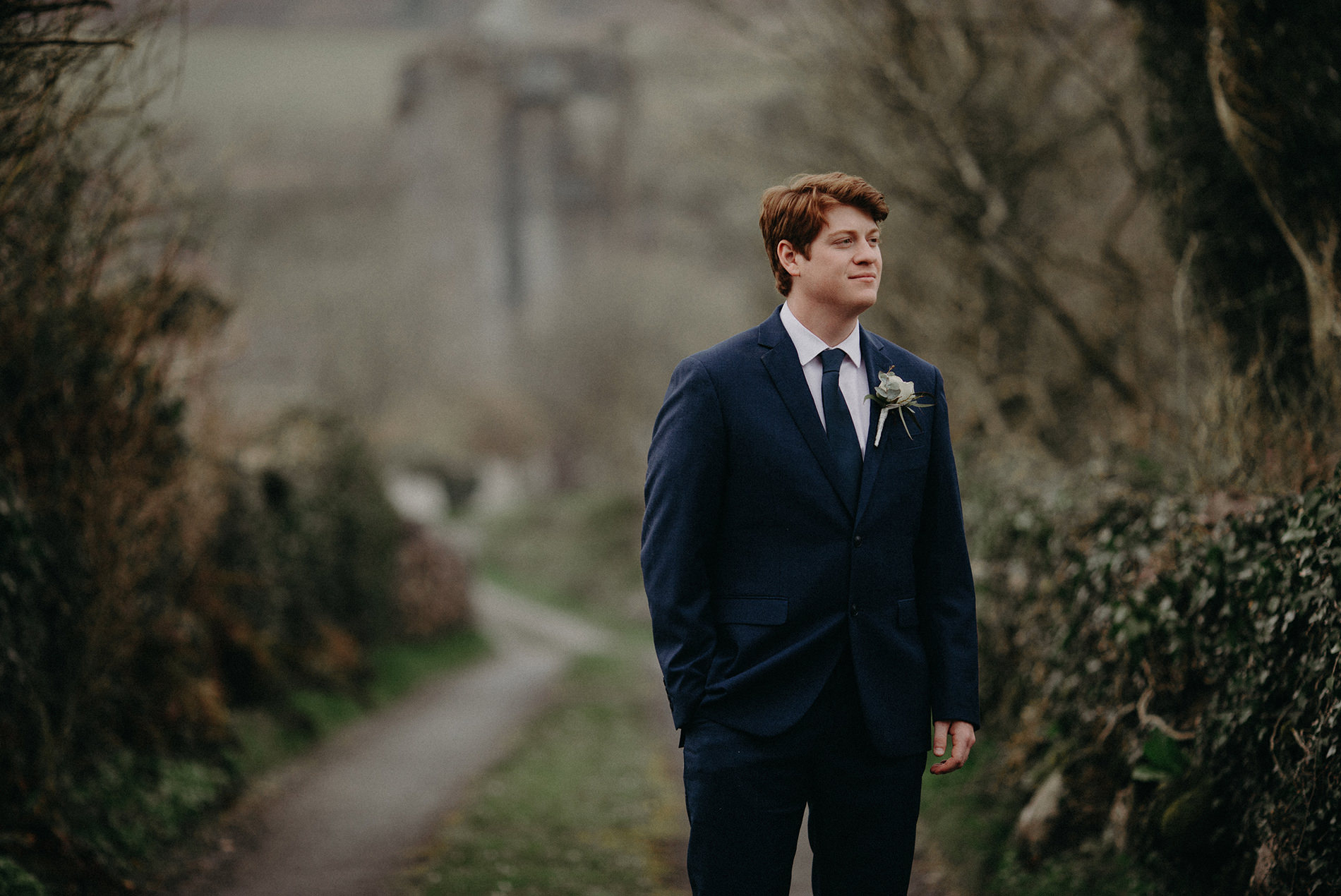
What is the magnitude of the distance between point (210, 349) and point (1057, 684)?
6.05 meters

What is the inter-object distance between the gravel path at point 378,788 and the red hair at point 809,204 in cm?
410

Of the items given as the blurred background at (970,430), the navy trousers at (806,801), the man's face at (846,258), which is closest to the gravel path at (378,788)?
the blurred background at (970,430)

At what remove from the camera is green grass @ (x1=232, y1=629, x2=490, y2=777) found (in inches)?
330

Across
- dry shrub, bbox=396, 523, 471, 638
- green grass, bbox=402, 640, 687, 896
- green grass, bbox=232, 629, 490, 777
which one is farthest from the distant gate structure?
green grass, bbox=402, 640, 687, 896

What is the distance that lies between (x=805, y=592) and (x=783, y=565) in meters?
0.08

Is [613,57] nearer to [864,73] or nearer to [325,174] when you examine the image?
[325,174]

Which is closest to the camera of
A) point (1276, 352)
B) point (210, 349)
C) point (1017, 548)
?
point (1276, 352)

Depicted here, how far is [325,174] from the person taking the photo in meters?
74.5

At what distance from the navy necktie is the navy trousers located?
1.43 feet

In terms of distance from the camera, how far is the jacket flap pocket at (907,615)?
2.65m

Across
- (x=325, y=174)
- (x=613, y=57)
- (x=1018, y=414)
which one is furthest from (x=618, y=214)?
(x=1018, y=414)

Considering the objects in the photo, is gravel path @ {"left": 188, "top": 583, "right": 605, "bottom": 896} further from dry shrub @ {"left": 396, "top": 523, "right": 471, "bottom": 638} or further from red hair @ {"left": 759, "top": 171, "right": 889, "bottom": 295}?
red hair @ {"left": 759, "top": 171, "right": 889, "bottom": 295}

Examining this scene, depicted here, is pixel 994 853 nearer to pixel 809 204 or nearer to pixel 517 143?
pixel 809 204

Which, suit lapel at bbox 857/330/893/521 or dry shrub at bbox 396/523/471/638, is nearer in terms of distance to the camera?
suit lapel at bbox 857/330/893/521
